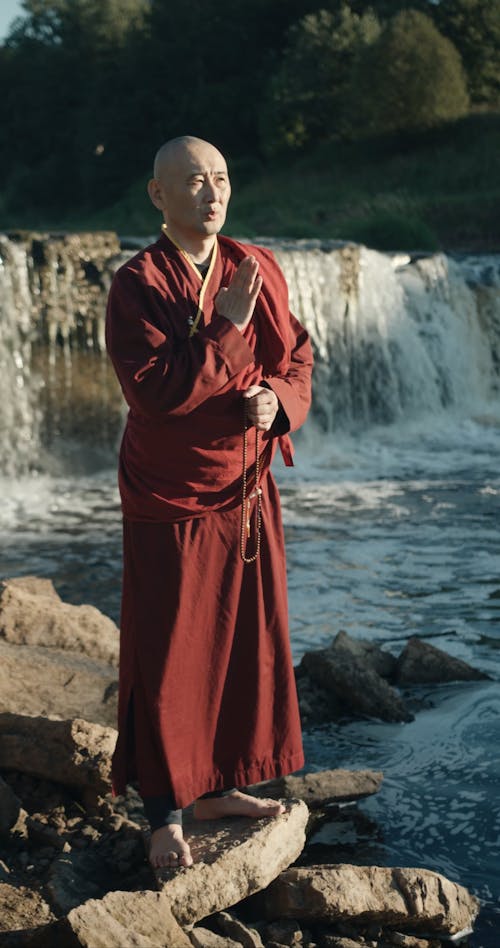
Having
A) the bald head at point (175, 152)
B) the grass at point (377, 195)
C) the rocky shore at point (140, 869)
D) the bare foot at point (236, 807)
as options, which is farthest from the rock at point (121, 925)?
the grass at point (377, 195)

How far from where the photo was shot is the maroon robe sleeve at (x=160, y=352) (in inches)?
111

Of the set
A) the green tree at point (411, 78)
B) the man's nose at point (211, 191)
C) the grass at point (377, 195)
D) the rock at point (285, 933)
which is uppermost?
the green tree at point (411, 78)

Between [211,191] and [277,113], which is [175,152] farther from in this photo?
[277,113]

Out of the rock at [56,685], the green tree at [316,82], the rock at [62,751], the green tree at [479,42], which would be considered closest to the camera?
the rock at [62,751]

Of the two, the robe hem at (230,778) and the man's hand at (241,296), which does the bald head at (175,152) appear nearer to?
the man's hand at (241,296)

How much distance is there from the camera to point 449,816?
3.70m

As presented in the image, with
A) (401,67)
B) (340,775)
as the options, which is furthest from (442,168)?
(340,775)

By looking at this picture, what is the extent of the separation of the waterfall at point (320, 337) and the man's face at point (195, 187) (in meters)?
8.35

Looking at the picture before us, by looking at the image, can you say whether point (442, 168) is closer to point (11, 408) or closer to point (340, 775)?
point (11, 408)

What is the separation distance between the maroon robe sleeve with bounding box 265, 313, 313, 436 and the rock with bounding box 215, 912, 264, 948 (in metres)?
1.11

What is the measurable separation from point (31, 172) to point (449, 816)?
143ft

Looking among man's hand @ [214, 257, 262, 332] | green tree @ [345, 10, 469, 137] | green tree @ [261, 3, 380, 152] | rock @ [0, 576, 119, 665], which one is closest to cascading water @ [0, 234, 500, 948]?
rock @ [0, 576, 119, 665]

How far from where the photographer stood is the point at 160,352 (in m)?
2.85

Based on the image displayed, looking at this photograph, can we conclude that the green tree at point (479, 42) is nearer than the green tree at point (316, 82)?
Yes
